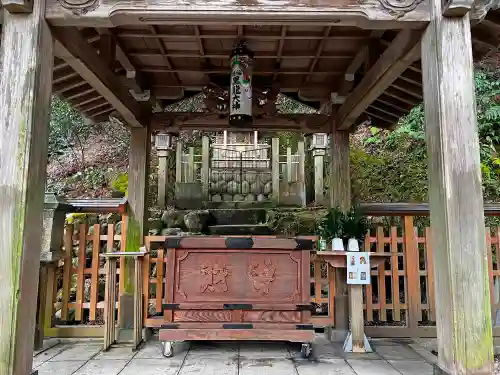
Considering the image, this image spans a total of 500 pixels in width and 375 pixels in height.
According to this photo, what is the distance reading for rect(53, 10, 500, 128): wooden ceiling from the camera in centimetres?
354

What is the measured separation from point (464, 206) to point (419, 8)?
1502mm

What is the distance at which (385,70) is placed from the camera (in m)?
3.54

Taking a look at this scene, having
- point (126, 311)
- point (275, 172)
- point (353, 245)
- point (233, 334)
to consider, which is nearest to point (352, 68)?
point (353, 245)

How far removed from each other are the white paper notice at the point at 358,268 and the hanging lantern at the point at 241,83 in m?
2.00

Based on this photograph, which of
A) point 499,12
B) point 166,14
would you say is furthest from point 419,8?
point 166,14

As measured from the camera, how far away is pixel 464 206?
2.63 meters

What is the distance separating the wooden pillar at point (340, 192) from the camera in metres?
4.76

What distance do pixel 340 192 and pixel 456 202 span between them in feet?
7.85

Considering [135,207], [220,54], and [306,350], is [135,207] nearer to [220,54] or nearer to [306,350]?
[220,54]

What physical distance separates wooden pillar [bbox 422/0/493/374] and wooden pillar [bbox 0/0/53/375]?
2.85 m

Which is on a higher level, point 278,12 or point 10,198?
point 278,12

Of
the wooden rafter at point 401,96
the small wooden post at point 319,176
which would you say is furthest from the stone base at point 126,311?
the small wooden post at point 319,176

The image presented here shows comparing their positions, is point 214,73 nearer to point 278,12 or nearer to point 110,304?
point 278,12

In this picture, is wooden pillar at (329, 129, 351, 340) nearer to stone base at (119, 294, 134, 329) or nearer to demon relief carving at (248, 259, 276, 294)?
demon relief carving at (248, 259, 276, 294)
